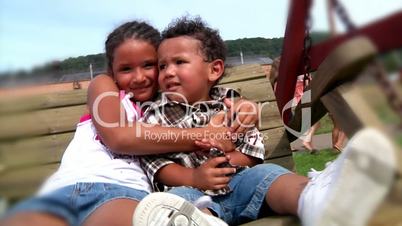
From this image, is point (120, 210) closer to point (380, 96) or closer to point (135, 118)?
point (135, 118)

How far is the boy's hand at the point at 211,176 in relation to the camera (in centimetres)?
117

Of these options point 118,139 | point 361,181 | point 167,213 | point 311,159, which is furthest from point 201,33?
point 311,159

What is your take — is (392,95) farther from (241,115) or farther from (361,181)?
(241,115)

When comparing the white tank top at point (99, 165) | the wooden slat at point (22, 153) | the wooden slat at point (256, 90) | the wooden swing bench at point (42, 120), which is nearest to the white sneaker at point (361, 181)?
the wooden swing bench at point (42, 120)

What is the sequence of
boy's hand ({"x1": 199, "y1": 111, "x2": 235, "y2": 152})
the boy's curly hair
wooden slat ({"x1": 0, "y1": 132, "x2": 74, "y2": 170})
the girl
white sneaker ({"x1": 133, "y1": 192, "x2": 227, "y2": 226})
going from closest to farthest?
wooden slat ({"x1": 0, "y1": 132, "x2": 74, "y2": 170}), white sneaker ({"x1": 133, "y1": 192, "x2": 227, "y2": 226}), the girl, boy's hand ({"x1": 199, "y1": 111, "x2": 235, "y2": 152}), the boy's curly hair

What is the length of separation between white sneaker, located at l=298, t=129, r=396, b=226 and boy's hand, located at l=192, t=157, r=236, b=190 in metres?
0.55

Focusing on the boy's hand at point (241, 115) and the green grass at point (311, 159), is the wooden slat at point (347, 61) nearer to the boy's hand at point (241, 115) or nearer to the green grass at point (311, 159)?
the boy's hand at point (241, 115)

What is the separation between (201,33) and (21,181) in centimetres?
110

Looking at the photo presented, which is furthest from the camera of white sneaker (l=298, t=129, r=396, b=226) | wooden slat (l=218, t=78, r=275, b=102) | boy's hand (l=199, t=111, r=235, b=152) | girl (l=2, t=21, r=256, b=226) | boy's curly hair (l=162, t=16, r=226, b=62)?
wooden slat (l=218, t=78, r=275, b=102)

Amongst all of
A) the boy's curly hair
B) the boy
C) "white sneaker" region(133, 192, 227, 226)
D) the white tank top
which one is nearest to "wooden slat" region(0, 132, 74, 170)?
the boy

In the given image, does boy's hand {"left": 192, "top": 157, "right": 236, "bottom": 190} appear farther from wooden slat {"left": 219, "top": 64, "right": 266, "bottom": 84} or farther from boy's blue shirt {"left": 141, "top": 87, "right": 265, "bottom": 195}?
wooden slat {"left": 219, "top": 64, "right": 266, "bottom": 84}

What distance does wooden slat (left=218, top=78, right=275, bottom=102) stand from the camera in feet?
5.52

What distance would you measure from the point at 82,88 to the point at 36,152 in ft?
4.07

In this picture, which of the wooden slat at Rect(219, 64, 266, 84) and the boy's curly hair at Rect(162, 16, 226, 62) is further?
the wooden slat at Rect(219, 64, 266, 84)
